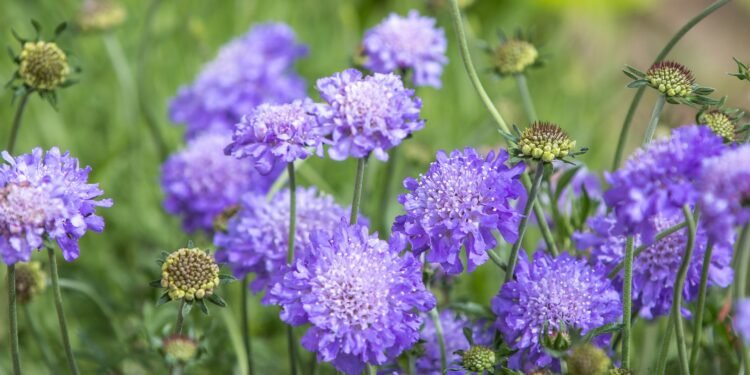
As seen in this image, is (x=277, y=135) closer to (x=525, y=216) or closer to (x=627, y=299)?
(x=525, y=216)

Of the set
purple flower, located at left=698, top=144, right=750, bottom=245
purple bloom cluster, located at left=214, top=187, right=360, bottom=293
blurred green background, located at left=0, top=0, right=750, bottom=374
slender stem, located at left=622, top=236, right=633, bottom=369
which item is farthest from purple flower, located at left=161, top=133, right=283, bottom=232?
purple flower, located at left=698, top=144, right=750, bottom=245

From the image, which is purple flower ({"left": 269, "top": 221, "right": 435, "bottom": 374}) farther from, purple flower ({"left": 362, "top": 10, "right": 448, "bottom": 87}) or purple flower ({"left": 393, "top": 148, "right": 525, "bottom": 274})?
purple flower ({"left": 362, "top": 10, "right": 448, "bottom": 87})

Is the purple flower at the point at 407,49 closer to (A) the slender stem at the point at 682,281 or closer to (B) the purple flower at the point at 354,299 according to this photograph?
(B) the purple flower at the point at 354,299

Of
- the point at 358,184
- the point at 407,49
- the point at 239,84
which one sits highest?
the point at 239,84

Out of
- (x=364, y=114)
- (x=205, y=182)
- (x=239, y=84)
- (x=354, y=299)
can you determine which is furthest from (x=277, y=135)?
(x=239, y=84)

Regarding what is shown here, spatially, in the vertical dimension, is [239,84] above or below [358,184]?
above

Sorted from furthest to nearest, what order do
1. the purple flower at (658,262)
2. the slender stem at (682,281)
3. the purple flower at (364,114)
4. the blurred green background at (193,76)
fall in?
the blurred green background at (193,76)
the purple flower at (658,262)
the purple flower at (364,114)
the slender stem at (682,281)

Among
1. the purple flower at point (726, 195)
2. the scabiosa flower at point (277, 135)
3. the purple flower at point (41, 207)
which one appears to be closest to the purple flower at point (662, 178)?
the purple flower at point (726, 195)

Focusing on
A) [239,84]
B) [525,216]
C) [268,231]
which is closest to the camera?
[525,216]
